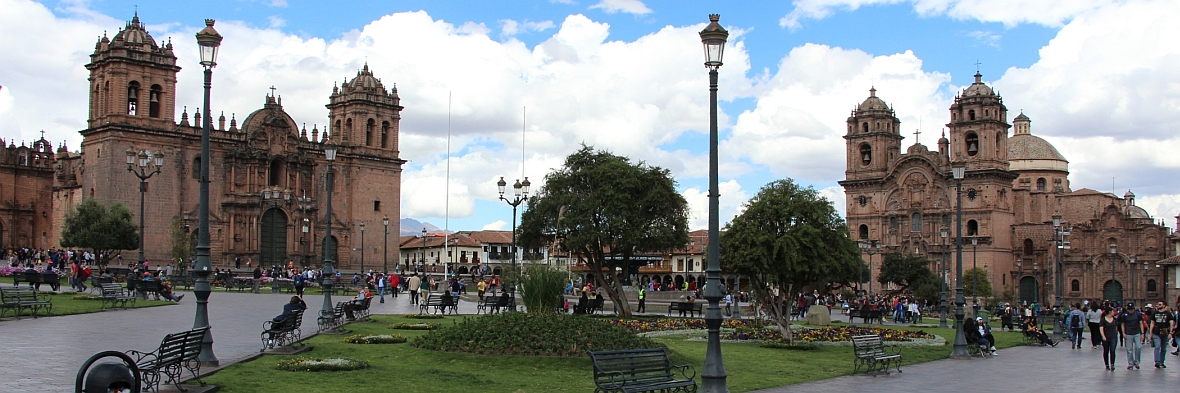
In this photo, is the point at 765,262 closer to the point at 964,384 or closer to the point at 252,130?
the point at 964,384

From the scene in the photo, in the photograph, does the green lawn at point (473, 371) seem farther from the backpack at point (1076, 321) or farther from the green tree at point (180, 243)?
the green tree at point (180, 243)

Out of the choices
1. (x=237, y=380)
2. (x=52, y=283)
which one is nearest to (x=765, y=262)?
(x=237, y=380)

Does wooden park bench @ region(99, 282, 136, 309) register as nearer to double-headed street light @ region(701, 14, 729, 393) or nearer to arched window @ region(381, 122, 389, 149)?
double-headed street light @ region(701, 14, 729, 393)

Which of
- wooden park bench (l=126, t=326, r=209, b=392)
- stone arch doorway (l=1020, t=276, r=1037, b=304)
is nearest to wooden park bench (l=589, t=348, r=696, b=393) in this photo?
wooden park bench (l=126, t=326, r=209, b=392)

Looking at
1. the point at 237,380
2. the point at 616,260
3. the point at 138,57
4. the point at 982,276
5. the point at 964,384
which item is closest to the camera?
the point at 237,380

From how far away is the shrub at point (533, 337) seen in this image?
17906mm

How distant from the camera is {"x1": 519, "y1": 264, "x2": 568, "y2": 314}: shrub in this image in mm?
20750

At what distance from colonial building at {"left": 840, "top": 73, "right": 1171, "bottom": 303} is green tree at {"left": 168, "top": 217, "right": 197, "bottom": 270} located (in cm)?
5564

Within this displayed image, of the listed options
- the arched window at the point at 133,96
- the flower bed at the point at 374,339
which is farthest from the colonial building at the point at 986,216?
the flower bed at the point at 374,339

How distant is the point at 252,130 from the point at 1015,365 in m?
56.4

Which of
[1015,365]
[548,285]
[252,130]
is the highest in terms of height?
[252,130]

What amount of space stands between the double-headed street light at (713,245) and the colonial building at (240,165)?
149 feet

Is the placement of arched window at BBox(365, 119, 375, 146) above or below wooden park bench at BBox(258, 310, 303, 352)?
above

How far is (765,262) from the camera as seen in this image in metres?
25.7
